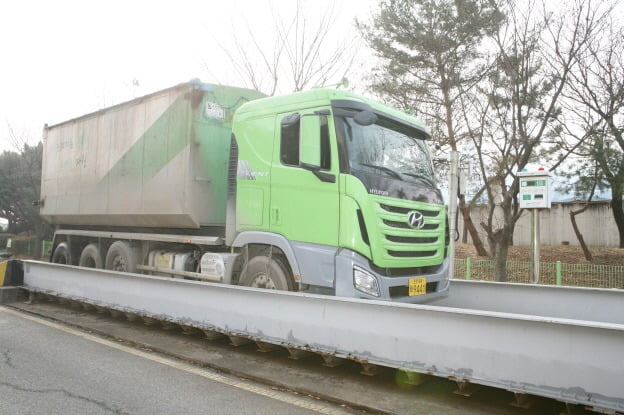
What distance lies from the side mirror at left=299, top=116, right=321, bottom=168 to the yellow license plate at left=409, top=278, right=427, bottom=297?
5.79 feet

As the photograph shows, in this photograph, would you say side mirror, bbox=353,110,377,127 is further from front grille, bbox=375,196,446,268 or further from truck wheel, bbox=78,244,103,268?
truck wheel, bbox=78,244,103,268

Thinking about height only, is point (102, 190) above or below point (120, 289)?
above

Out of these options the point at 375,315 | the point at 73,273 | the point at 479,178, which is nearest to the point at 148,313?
the point at 73,273

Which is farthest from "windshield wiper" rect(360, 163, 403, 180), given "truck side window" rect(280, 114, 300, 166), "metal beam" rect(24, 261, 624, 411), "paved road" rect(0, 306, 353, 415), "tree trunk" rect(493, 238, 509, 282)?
"tree trunk" rect(493, 238, 509, 282)

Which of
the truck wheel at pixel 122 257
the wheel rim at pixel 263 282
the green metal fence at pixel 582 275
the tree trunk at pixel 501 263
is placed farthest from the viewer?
Result: the tree trunk at pixel 501 263

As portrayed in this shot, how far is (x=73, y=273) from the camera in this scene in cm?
790

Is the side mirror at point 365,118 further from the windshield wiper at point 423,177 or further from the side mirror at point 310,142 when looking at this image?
the windshield wiper at point 423,177

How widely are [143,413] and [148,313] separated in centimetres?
274

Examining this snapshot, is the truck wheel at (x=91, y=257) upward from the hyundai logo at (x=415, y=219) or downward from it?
downward

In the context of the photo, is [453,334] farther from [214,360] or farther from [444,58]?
[444,58]

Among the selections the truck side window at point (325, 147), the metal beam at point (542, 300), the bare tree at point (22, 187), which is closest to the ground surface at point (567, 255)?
the metal beam at point (542, 300)

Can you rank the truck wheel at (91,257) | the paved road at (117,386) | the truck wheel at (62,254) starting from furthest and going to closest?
1. the truck wheel at (62,254)
2. the truck wheel at (91,257)
3. the paved road at (117,386)

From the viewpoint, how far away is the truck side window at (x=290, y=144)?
5.66m

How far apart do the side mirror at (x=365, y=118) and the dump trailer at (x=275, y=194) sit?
0.01 m
